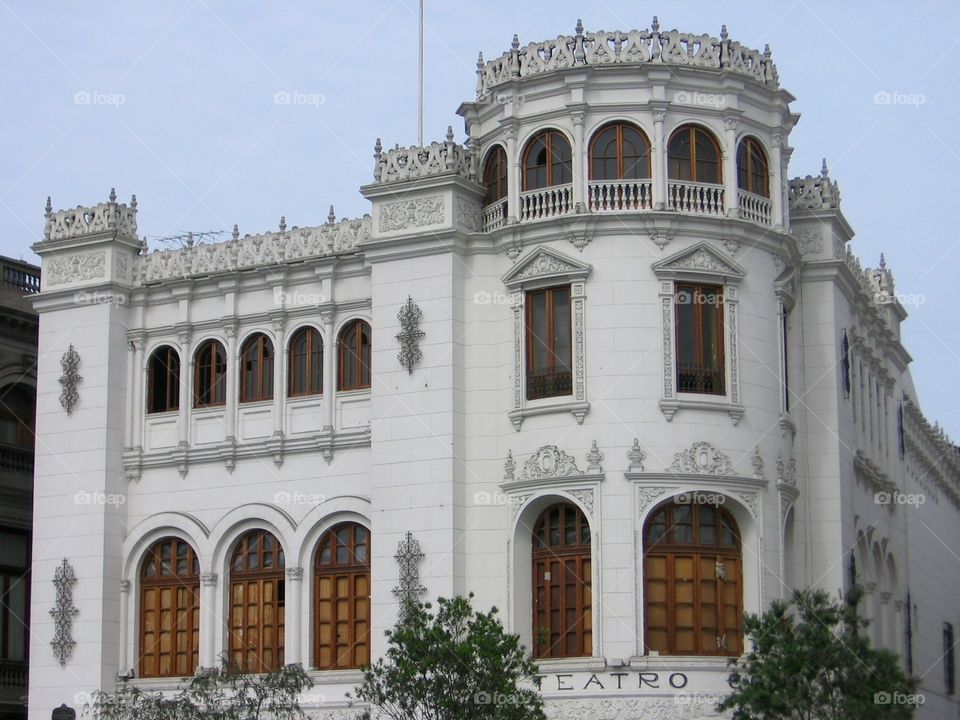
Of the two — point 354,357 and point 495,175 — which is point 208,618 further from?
point 495,175

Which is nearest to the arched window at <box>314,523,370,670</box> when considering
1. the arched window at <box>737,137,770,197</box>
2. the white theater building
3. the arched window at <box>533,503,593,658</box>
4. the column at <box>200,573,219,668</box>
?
the white theater building

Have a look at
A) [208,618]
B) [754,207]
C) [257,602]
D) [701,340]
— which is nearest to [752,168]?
[754,207]

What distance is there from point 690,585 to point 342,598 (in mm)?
8063

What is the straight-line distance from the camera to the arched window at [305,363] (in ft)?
136

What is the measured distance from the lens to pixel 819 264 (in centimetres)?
4125

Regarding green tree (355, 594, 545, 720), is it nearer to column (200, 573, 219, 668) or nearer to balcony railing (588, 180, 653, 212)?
column (200, 573, 219, 668)

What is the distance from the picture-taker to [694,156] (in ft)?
127

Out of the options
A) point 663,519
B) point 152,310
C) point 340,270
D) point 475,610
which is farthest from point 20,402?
point 663,519

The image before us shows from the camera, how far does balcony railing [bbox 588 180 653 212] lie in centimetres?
3803

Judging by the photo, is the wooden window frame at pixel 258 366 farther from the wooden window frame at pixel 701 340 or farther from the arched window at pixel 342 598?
the wooden window frame at pixel 701 340

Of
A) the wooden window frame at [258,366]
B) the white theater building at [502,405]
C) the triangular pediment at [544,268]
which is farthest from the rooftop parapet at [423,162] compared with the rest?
the wooden window frame at [258,366]

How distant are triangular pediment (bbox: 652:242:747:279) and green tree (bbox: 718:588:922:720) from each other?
8519 millimetres

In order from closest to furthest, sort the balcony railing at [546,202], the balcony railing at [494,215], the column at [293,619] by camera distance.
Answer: the balcony railing at [546,202], the balcony railing at [494,215], the column at [293,619]

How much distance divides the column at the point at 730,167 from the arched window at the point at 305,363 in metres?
9.89
